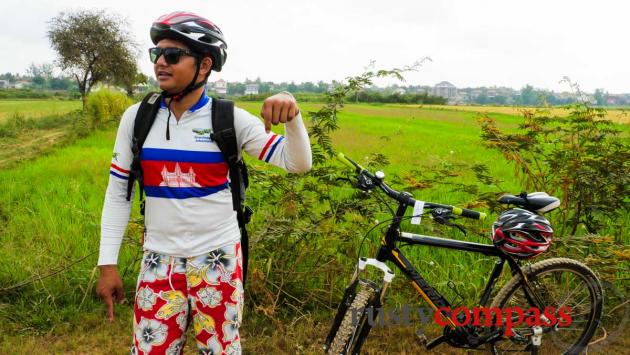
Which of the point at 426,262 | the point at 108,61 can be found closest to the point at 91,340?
the point at 426,262

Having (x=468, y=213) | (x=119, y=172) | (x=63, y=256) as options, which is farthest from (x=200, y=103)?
(x=63, y=256)

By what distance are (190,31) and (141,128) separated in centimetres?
42

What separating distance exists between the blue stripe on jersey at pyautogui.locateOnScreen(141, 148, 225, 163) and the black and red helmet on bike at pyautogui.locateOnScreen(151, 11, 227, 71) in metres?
0.41

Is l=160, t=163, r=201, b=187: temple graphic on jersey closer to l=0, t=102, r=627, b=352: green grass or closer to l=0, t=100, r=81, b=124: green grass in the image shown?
l=0, t=102, r=627, b=352: green grass

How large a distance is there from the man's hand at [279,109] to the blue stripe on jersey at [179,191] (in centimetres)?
40

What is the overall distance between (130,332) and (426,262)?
235cm

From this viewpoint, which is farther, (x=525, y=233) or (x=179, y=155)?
(x=525, y=233)

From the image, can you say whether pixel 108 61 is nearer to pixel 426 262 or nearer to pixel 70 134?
pixel 70 134

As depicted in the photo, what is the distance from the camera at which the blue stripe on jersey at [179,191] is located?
167 cm

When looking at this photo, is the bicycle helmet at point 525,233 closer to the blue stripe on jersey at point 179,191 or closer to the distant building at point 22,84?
the blue stripe on jersey at point 179,191

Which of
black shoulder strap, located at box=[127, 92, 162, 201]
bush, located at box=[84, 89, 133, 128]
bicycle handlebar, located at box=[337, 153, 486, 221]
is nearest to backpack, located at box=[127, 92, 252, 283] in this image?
black shoulder strap, located at box=[127, 92, 162, 201]

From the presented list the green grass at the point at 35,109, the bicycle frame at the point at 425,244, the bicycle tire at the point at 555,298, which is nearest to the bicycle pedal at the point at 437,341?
the bicycle frame at the point at 425,244

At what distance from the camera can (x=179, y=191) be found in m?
1.67

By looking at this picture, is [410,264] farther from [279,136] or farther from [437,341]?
[279,136]
